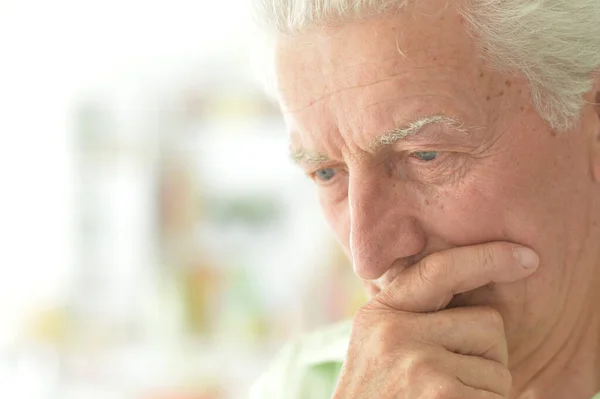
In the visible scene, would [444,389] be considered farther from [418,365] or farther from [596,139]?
[596,139]

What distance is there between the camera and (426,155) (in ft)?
3.70

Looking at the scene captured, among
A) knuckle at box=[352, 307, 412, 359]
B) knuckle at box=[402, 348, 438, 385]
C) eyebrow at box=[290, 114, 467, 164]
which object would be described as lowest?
knuckle at box=[402, 348, 438, 385]

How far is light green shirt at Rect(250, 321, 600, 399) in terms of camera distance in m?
1.65

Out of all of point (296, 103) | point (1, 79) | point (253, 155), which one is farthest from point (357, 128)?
point (1, 79)

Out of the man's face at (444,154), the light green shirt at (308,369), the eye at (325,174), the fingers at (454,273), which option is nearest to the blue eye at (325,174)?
the eye at (325,174)

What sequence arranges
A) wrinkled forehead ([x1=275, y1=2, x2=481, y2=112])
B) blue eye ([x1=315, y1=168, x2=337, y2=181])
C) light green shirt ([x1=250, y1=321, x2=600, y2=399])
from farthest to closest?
light green shirt ([x1=250, y1=321, x2=600, y2=399]), blue eye ([x1=315, y1=168, x2=337, y2=181]), wrinkled forehead ([x1=275, y1=2, x2=481, y2=112])

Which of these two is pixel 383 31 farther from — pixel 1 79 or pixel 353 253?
pixel 1 79

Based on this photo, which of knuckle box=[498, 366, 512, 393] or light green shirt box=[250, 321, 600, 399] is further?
light green shirt box=[250, 321, 600, 399]

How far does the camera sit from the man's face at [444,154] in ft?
3.50

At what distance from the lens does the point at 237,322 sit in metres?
3.71

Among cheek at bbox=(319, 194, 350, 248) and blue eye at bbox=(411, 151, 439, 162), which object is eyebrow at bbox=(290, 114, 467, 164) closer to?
blue eye at bbox=(411, 151, 439, 162)

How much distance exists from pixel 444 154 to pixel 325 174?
248 millimetres

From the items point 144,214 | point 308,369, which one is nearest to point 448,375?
point 308,369

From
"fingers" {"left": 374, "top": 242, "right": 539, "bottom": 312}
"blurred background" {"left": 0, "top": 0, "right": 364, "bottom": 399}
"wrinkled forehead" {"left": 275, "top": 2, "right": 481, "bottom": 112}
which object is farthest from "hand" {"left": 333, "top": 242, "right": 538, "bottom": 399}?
"blurred background" {"left": 0, "top": 0, "right": 364, "bottom": 399}
